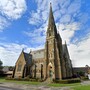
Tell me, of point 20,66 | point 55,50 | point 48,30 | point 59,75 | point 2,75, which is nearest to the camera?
point 59,75

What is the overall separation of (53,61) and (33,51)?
19466 millimetres

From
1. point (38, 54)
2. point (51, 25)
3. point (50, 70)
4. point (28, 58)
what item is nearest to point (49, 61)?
point (50, 70)

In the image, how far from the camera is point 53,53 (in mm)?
53125

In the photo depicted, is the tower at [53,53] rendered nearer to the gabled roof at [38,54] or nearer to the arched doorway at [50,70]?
the arched doorway at [50,70]

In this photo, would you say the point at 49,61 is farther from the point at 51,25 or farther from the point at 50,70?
the point at 51,25

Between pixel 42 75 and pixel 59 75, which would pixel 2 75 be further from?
pixel 59 75

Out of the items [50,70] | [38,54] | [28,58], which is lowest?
[50,70]

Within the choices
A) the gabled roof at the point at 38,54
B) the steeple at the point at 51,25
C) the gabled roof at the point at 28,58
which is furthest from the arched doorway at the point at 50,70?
the steeple at the point at 51,25

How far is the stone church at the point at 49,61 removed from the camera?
5203 centimetres

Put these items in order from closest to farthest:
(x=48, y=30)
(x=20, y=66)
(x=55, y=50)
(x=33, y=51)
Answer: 1. (x=55, y=50)
2. (x=48, y=30)
3. (x=20, y=66)
4. (x=33, y=51)

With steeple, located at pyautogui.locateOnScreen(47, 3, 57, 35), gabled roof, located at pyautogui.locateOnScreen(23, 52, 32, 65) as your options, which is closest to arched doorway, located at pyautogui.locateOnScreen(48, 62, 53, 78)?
gabled roof, located at pyautogui.locateOnScreen(23, 52, 32, 65)

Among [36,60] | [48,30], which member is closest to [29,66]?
[36,60]

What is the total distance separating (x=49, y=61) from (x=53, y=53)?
12.6 ft

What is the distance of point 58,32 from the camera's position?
60656 millimetres
